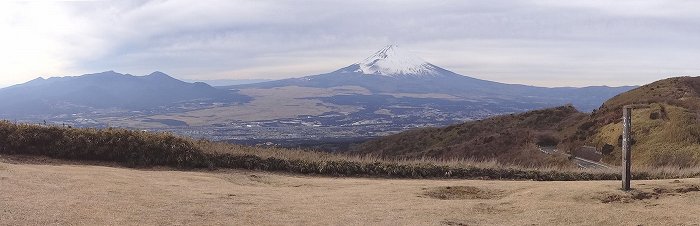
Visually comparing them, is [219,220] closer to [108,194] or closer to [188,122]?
[108,194]

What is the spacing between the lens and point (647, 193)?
11.1m

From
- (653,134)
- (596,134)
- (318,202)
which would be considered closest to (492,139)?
(596,134)

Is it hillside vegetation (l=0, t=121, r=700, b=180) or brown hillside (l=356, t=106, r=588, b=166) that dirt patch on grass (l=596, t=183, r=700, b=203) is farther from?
brown hillside (l=356, t=106, r=588, b=166)

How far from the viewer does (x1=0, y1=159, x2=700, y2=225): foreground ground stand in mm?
9248

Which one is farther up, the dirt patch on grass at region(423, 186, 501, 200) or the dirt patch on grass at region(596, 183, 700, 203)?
the dirt patch on grass at region(596, 183, 700, 203)

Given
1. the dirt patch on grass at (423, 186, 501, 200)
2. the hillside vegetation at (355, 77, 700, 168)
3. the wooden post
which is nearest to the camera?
the wooden post

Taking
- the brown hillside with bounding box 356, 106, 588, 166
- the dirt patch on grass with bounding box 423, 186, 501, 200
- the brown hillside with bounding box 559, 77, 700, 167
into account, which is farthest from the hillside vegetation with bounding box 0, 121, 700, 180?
the brown hillside with bounding box 356, 106, 588, 166

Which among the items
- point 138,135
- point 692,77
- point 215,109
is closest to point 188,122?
point 215,109

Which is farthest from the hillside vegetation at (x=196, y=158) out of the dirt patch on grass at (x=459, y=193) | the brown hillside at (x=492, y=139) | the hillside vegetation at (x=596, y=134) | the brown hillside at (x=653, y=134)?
the brown hillside at (x=492, y=139)

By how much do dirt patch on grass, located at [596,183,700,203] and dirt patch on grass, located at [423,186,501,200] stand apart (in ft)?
6.92

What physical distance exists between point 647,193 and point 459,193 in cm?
352

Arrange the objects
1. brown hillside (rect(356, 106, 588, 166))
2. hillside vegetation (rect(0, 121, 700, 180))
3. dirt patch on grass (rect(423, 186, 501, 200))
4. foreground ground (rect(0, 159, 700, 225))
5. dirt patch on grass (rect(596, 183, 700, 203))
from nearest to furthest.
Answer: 1. foreground ground (rect(0, 159, 700, 225))
2. dirt patch on grass (rect(596, 183, 700, 203))
3. dirt patch on grass (rect(423, 186, 501, 200))
4. hillside vegetation (rect(0, 121, 700, 180))
5. brown hillside (rect(356, 106, 588, 166))

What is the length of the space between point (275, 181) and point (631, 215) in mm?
7919

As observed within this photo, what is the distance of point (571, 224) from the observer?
30.8ft
